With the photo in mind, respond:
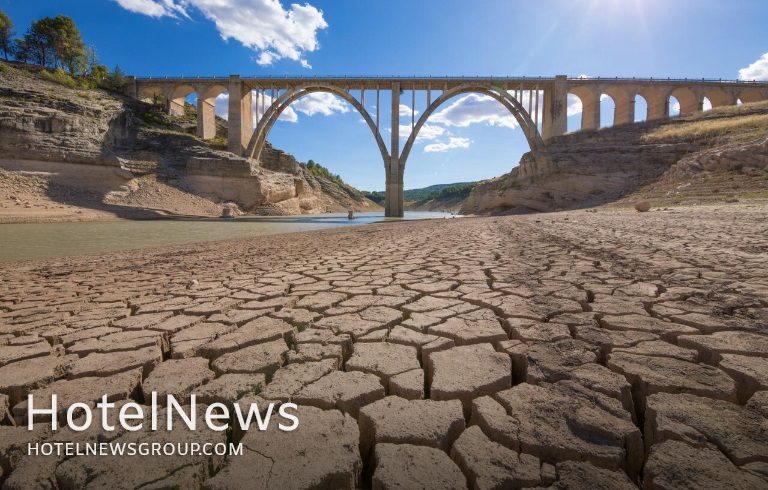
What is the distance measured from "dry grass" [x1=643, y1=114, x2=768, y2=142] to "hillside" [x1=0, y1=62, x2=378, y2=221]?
24.8m

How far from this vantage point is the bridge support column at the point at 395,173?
26.6 m

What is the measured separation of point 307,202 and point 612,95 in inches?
1032

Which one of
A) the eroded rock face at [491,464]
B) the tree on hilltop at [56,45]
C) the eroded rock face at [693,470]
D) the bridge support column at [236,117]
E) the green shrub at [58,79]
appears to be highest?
the tree on hilltop at [56,45]

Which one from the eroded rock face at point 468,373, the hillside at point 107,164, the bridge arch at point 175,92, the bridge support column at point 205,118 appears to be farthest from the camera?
the bridge arch at point 175,92

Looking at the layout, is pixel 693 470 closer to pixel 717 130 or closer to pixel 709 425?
pixel 709 425

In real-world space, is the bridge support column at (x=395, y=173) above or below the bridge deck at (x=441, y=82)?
below

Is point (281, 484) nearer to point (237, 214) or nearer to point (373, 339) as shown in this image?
point (373, 339)

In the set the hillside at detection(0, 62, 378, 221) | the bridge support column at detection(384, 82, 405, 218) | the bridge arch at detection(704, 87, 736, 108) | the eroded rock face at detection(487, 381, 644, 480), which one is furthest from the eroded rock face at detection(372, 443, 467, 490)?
the bridge arch at detection(704, 87, 736, 108)

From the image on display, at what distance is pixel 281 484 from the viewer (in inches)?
33.6

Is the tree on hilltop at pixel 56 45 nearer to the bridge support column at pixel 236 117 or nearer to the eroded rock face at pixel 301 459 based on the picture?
the bridge support column at pixel 236 117

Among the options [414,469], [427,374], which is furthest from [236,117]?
[414,469]

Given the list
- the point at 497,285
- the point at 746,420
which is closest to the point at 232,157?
the point at 497,285

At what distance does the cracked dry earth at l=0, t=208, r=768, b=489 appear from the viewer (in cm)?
90

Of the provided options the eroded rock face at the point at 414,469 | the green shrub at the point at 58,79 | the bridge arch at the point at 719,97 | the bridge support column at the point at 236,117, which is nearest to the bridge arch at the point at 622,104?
the bridge arch at the point at 719,97
